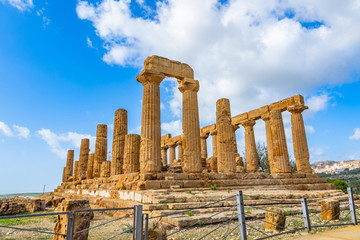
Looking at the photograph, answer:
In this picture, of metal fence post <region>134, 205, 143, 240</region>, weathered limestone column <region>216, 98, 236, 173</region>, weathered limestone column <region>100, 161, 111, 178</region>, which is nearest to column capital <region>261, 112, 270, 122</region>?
weathered limestone column <region>216, 98, 236, 173</region>

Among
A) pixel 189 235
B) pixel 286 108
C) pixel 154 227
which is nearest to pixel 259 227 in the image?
pixel 189 235

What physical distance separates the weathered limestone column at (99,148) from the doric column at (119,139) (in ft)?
11.3

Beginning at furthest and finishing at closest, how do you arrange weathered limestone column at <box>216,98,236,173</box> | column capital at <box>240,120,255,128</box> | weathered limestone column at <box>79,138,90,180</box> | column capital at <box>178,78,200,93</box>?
weathered limestone column at <box>79,138,90,180</box> < column capital at <box>240,120,255,128</box> < weathered limestone column at <box>216,98,236,173</box> < column capital at <box>178,78,200,93</box>

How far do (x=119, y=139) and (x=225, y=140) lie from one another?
26.2ft

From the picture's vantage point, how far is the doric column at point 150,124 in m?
12.4

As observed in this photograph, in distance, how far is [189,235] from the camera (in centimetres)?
571

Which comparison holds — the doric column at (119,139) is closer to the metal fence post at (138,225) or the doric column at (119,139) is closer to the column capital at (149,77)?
the column capital at (149,77)

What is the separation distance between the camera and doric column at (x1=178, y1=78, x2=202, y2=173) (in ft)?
44.0

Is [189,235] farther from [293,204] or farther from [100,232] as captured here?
[293,204]

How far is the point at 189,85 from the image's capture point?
47.6ft

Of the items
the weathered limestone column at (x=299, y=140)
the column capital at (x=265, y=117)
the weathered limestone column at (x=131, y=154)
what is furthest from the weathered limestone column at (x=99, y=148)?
the weathered limestone column at (x=299, y=140)

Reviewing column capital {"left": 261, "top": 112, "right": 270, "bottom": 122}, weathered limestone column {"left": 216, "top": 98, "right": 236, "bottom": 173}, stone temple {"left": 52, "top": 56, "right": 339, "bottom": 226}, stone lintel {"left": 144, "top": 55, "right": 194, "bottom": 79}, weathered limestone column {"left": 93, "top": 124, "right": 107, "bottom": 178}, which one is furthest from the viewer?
column capital {"left": 261, "top": 112, "right": 270, "bottom": 122}

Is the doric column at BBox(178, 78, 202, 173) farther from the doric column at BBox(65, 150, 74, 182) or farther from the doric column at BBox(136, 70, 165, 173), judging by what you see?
the doric column at BBox(65, 150, 74, 182)

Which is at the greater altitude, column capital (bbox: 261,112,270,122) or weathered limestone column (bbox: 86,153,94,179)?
column capital (bbox: 261,112,270,122)
